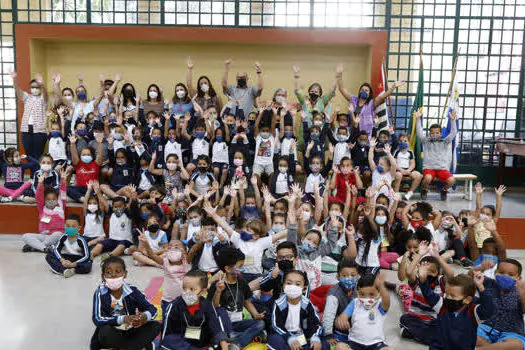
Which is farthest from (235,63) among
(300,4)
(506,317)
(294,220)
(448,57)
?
(506,317)

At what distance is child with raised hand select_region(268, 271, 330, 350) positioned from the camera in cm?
406

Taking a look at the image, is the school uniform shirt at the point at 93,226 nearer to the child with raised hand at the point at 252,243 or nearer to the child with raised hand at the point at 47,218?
the child with raised hand at the point at 47,218

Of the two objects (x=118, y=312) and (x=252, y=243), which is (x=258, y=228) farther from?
(x=118, y=312)

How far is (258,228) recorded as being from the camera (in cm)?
534

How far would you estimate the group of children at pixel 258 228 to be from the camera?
4.02 metres

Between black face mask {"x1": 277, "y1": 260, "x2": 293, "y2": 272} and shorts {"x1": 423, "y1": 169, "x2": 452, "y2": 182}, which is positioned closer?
black face mask {"x1": 277, "y1": 260, "x2": 293, "y2": 272}

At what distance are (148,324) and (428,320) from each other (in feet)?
8.32

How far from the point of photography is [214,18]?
34.4 ft

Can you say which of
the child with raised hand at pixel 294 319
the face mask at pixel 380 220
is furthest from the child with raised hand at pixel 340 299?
the face mask at pixel 380 220

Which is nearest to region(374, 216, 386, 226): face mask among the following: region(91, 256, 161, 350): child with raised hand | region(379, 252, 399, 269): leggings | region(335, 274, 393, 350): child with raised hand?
region(379, 252, 399, 269): leggings

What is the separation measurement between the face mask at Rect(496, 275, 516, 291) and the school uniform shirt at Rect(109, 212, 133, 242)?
477cm

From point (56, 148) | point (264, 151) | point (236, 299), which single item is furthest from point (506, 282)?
point (56, 148)

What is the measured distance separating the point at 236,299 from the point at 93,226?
3404mm

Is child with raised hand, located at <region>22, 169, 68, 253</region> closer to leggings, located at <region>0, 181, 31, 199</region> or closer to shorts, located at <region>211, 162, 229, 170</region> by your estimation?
leggings, located at <region>0, 181, 31, 199</region>
